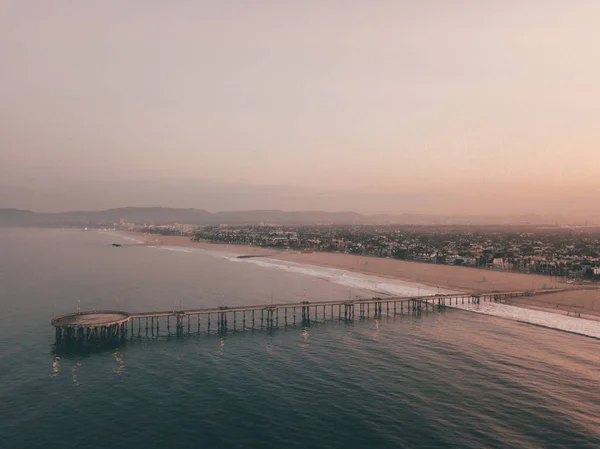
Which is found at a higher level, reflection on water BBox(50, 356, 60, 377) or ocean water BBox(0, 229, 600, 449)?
reflection on water BBox(50, 356, 60, 377)

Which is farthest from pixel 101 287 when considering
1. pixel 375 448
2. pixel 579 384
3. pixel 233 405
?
pixel 579 384

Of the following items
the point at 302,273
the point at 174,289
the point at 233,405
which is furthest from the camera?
the point at 302,273

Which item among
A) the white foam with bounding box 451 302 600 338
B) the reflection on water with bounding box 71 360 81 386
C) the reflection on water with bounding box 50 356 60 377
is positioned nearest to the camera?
the reflection on water with bounding box 71 360 81 386

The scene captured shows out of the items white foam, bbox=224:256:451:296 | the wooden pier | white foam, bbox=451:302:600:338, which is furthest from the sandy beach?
the wooden pier

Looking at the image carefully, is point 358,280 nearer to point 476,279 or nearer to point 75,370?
point 476,279

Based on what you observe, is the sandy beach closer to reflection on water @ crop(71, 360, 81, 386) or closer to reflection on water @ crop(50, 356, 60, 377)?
reflection on water @ crop(71, 360, 81, 386)

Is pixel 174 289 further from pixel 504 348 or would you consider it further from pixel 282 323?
pixel 504 348

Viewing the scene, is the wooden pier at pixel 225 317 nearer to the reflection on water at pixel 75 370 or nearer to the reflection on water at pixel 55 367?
the reflection on water at pixel 55 367
